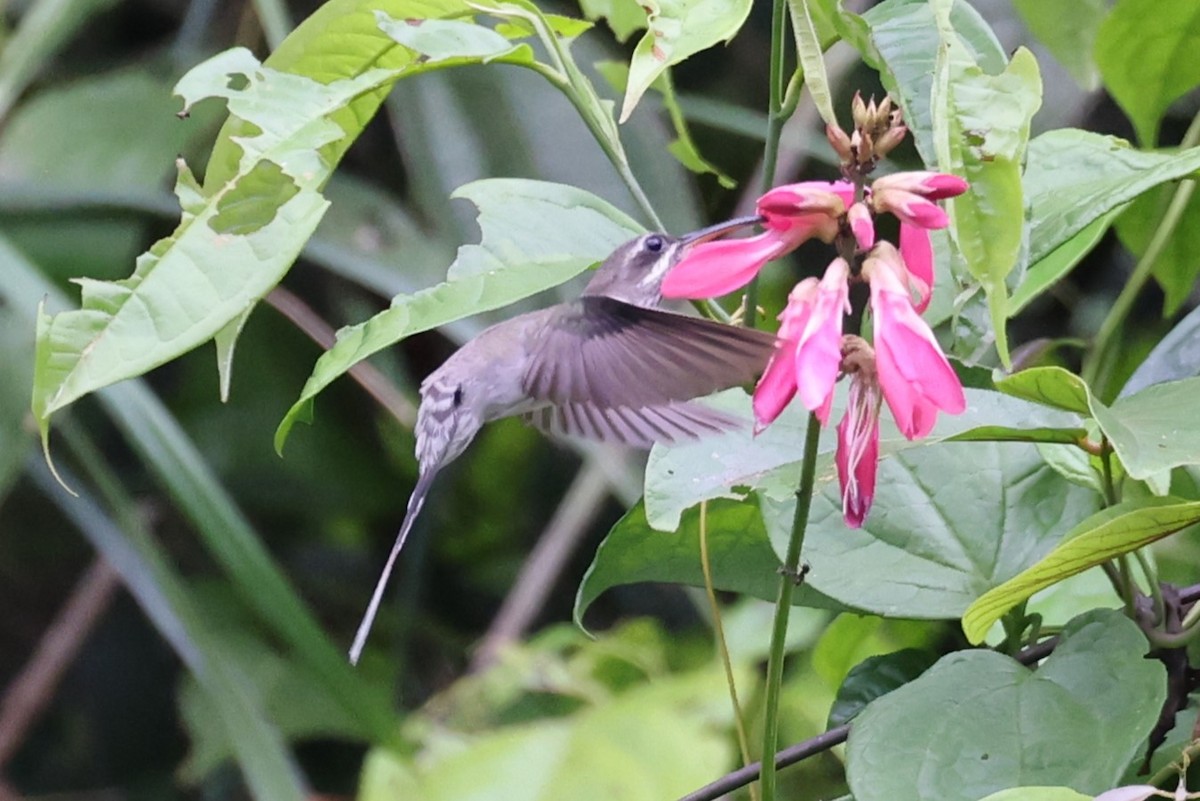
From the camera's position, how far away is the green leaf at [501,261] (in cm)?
58

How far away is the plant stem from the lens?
503mm

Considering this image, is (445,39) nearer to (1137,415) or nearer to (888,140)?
(888,140)

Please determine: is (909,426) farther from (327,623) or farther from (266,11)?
(327,623)

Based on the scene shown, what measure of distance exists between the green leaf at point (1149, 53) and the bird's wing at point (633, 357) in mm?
350

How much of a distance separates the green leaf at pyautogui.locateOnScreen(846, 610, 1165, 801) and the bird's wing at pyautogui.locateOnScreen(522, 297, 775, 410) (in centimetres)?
17

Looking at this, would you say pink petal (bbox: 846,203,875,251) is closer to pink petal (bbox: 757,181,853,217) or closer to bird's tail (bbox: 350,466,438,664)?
pink petal (bbox: 757,181,853,217)

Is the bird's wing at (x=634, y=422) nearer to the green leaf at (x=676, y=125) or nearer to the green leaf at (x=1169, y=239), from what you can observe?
the green leaf at (x=676, y=125)

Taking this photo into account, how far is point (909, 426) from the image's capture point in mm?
494

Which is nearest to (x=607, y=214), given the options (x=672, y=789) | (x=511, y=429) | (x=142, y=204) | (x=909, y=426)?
(x=909, y=426)

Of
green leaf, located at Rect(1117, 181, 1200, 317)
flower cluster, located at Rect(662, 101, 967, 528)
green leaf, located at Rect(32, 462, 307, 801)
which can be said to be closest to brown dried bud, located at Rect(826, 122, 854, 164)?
flower cluster, located at Rect(662, 101, 967, 528)

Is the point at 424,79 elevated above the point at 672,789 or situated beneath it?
elevated above

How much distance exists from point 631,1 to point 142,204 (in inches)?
43.4

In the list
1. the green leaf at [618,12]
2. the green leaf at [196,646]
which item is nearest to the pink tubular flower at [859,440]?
the green leaf at [618,12]

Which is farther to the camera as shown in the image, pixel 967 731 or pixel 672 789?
pixel 672 789
